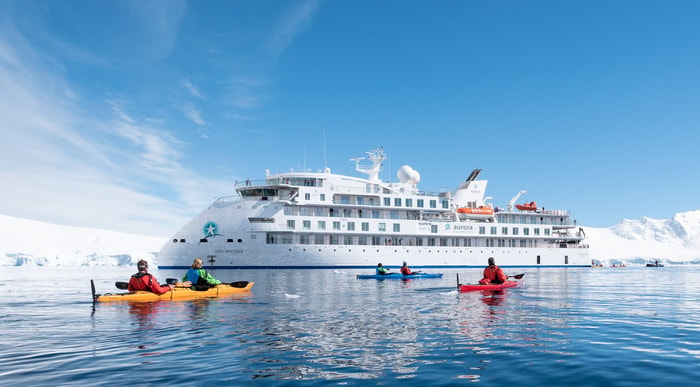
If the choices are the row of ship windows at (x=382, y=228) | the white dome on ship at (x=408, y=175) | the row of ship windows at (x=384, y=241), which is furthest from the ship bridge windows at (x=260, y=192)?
the white dome on ship at (x=408, y=175)

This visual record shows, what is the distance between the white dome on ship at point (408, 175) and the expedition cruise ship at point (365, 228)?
0.14 metres

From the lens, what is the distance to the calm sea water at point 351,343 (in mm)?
→ 9055

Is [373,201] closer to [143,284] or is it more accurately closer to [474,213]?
[474,213]

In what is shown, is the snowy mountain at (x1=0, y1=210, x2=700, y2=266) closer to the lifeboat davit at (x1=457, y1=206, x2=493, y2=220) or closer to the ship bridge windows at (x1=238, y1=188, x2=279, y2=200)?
the lifeboat davit at (x1=457, y1=206, x2=493, y2=220)

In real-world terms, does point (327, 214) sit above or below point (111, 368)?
above

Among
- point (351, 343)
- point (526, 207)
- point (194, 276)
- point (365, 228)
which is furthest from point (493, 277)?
point (526, 207)

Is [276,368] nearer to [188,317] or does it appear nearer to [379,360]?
[379,360]

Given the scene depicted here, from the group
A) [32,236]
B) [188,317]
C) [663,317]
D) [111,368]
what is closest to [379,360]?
[111,368]

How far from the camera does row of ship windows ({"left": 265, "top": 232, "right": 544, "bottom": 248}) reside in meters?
59.1

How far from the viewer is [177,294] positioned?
2197cm

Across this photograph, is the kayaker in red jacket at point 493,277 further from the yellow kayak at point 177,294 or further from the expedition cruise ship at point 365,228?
the expedition cruise ship at point 365,228

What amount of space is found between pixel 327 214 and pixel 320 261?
601 cm

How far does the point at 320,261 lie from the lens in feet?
195

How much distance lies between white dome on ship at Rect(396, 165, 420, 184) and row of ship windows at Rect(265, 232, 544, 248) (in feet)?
29.5
